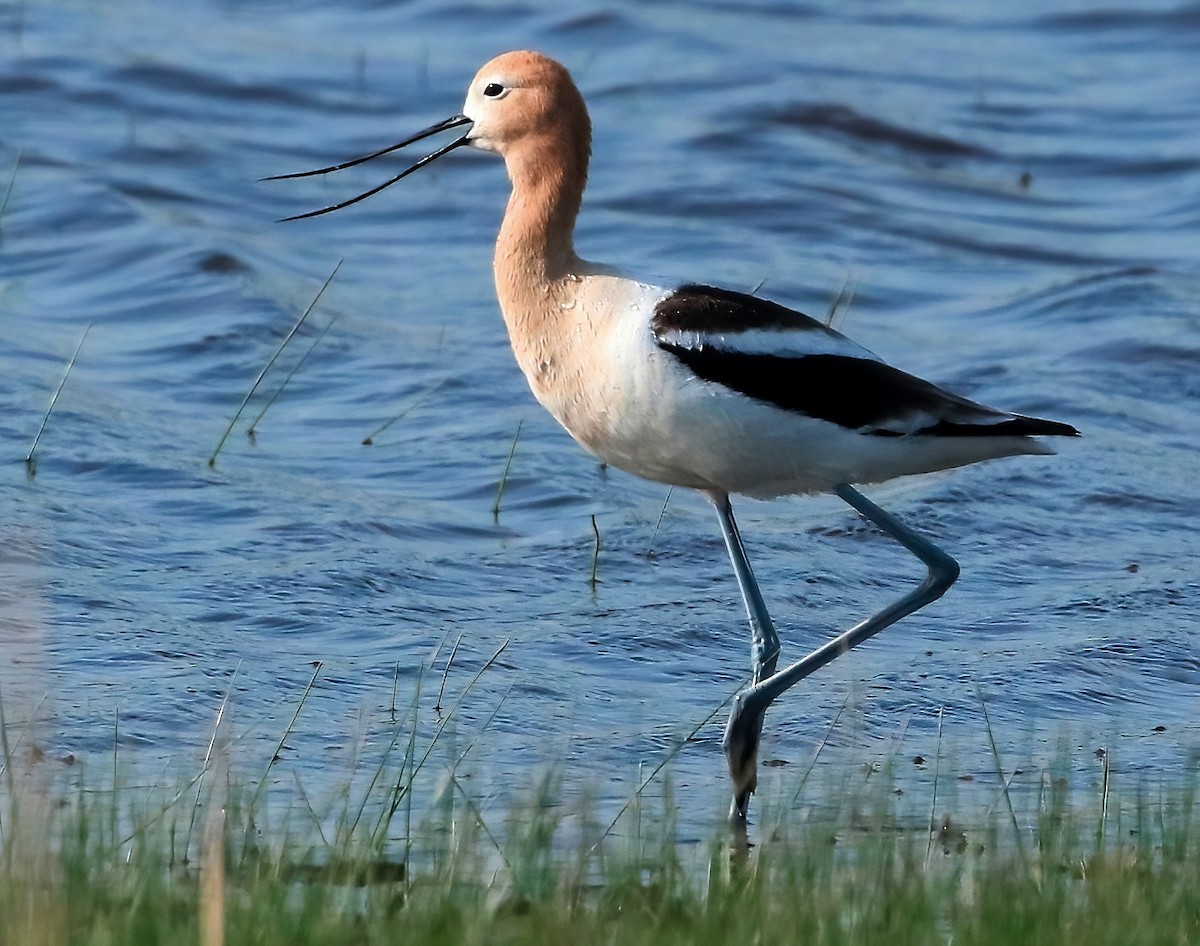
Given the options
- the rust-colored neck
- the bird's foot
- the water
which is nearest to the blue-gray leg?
the bird's foot

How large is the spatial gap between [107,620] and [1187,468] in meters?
4.33

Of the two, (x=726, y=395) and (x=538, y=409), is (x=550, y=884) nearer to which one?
(x=726, y=395)

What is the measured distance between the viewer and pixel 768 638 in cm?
542

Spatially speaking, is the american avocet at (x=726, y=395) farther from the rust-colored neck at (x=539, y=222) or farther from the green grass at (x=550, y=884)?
the green grass at (x=550, y=884)

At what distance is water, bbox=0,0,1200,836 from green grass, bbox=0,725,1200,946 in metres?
0.63

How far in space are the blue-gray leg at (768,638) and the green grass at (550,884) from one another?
728 mm

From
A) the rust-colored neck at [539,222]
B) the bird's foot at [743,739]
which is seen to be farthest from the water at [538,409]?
the rust-colored neck at [539,222]

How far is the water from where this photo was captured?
18.6 ft

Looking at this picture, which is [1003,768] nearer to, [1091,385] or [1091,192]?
[1091,385]

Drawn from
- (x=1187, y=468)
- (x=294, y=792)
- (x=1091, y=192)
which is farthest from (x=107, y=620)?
(x=1091, y=192)

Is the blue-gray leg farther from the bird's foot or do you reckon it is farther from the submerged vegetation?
the submerged vegetation

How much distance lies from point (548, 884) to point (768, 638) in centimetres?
192

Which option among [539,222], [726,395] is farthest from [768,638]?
[539,222]

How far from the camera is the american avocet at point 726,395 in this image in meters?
4.80
